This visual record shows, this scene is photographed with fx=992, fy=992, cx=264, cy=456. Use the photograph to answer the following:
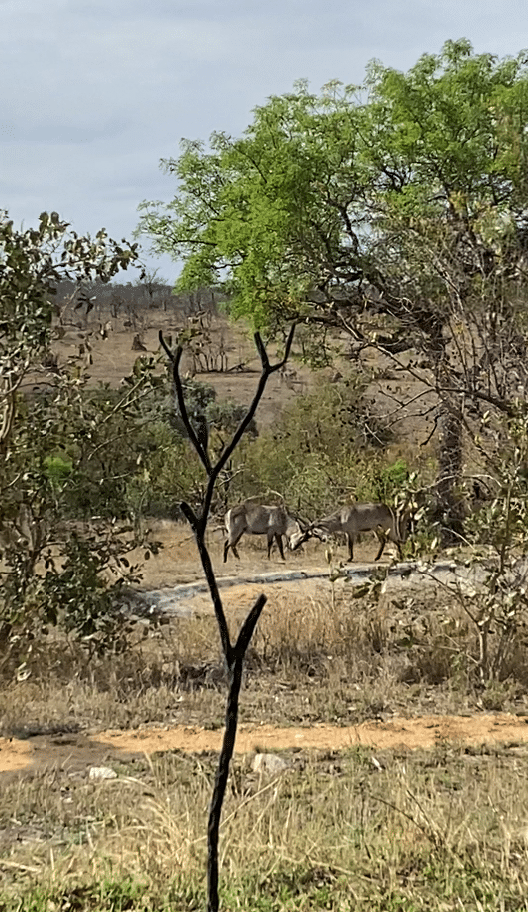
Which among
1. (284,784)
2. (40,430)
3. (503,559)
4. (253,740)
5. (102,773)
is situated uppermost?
(40,430)

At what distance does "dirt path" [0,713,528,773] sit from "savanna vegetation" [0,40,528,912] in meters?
0.32

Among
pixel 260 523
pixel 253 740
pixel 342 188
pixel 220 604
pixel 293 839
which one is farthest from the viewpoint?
pixel 342 188

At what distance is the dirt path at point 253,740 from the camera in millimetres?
6832

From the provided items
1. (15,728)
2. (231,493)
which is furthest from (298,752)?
(231,493)

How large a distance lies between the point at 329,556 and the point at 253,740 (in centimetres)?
245

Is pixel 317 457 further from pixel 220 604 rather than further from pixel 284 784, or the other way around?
pixel 220 604

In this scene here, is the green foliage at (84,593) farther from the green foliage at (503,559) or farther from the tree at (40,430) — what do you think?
the green foliage at (503,559)

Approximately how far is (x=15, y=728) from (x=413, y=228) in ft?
23.0

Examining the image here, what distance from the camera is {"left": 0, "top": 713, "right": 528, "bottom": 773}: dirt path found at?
22.4 feet

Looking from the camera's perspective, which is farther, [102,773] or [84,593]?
[84,593]

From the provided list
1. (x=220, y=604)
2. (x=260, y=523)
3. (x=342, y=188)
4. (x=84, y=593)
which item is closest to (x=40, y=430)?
(x=84, y=593)

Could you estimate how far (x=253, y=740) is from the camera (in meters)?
7.21

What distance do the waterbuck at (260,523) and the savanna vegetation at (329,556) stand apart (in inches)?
Answer: 68.5

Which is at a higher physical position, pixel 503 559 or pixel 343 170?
pixel 343 170
